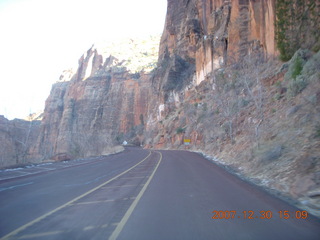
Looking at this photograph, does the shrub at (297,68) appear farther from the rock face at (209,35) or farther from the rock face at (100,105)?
the rock face at (100,105)

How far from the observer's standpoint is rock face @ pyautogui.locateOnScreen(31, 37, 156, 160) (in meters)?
99.2

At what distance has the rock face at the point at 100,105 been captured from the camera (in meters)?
99.2

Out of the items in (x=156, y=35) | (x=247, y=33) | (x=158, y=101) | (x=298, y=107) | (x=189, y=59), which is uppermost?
(x=156, y=35)

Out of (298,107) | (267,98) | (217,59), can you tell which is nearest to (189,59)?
(217,59)

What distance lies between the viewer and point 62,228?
5.71 meters

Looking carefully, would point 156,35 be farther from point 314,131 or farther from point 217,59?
point 314,131

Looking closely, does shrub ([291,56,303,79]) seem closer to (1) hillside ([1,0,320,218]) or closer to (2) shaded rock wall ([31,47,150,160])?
(1) hillside ([1,0,320,218])

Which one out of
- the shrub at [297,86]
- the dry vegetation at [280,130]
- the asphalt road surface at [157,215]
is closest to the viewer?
the asphalt road surface at [157,215]

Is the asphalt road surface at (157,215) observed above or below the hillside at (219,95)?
below

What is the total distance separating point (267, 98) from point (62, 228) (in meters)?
21.1
